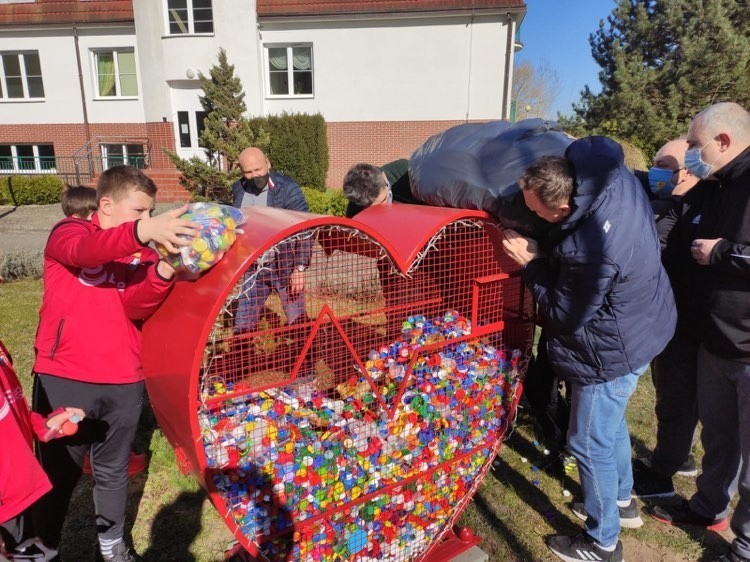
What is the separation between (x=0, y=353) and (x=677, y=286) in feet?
10.8

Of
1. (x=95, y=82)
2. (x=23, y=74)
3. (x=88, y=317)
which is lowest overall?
(x=88, y=317)

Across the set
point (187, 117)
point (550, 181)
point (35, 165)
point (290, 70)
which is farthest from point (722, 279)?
point (35, 165)

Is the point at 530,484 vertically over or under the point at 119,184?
under

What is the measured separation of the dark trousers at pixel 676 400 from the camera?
3049mm

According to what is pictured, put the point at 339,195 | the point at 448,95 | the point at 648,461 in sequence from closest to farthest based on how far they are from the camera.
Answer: the point at 648,461, the point at 339,195, the point at 448,95

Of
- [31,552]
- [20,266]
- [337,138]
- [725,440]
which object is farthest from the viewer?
[337,138]

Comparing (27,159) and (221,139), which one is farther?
(27,159)

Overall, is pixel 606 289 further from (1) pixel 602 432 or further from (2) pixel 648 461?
(2) pixel 648 461

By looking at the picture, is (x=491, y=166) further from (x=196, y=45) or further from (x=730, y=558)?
(x=196, y=45)

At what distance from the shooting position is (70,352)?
226 cm

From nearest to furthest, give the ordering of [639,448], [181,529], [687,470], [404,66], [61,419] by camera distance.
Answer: [61,419] → [181,529] → [687,470] → [639,448] → [404,66]

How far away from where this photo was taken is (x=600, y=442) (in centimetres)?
255

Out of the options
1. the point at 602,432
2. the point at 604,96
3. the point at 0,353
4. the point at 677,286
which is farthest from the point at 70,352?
the point at 604,96

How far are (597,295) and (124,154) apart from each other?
1952 cm
